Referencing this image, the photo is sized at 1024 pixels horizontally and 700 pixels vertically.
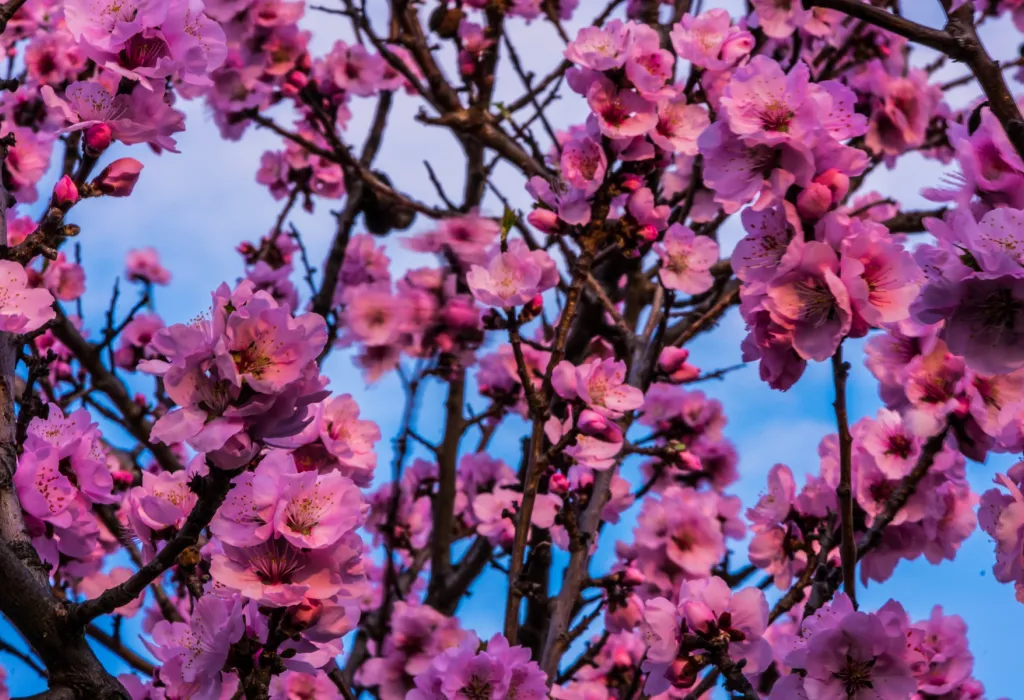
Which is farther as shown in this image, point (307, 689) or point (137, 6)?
point (307, 689)

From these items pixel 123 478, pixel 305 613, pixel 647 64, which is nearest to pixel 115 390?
pixel 123 478

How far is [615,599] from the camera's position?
103 inches

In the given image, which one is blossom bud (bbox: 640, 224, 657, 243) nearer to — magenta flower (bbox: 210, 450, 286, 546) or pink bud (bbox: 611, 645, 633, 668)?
magenta flower (bbox: 210, 450, 286, 546)

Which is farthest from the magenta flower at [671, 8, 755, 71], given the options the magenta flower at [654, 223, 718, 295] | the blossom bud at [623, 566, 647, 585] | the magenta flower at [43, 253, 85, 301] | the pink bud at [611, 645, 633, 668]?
the magenta flower at [43, 253, 85, 301]

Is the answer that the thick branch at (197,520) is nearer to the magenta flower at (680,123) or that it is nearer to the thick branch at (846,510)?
the thick branch at (846,510)

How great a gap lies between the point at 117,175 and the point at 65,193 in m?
0.13

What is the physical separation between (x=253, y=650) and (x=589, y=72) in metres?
1.58

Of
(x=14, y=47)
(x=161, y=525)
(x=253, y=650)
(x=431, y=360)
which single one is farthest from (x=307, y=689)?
(x=14, y=47)

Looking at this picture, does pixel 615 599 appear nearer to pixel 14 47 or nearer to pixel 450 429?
pixel 450 429

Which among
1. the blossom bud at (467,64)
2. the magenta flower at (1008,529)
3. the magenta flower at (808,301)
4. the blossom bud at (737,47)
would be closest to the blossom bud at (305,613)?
→ the magenta flower at (808,301)

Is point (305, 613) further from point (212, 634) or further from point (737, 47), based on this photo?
point (737, 47)

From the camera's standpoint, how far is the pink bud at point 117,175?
2.19 m

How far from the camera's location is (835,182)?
177 centimetres

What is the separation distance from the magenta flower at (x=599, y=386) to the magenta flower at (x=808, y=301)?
578mm
